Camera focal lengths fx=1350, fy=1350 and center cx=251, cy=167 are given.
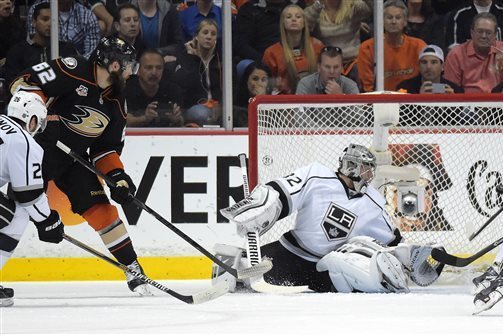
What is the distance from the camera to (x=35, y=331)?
4102 mm

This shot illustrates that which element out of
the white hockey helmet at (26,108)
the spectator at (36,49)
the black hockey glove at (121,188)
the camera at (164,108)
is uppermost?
the spectator at (36,49)

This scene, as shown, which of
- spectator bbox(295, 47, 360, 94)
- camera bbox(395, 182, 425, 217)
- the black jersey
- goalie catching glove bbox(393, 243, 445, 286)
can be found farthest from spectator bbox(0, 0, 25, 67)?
goalie catching glove bbox(393, 243, 445, 286)

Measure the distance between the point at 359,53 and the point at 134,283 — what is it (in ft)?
7.53

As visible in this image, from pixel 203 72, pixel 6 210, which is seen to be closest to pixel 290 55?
pixel 203 72

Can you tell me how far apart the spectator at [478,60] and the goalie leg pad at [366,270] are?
2.01m

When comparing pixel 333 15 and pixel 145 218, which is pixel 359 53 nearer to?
pixel 333 15

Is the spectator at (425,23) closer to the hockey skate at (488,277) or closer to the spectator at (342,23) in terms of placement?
the spectator at (342,23)

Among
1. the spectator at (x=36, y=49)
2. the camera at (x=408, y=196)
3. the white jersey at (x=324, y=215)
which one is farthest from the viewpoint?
the spectator at (x=36, y=49)

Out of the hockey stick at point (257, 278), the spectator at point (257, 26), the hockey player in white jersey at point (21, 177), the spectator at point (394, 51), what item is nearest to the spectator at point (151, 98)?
the spectator at point (257, 26)

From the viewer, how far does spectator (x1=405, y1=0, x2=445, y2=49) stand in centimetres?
752

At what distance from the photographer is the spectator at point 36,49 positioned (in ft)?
23.2

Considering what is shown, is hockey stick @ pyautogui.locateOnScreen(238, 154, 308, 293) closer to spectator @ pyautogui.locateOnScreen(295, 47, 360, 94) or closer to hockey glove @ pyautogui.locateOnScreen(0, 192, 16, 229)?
hockey glove @ pyautogui.locateOnScreen(0, 192, 16, 229)

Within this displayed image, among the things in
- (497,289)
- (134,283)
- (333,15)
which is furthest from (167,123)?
(497,289)

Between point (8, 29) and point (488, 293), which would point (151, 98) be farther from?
point (488, 293)
